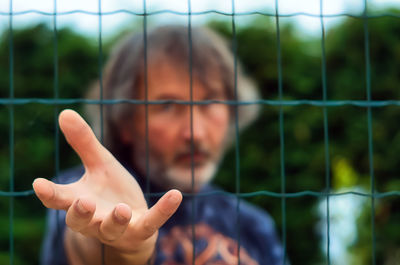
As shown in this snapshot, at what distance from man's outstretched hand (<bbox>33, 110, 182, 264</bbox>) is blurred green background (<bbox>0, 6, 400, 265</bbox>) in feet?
5.25

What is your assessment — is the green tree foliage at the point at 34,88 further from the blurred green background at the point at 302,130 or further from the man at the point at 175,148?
the man at the point at 175,148

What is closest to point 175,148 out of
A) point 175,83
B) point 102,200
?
point 175,83

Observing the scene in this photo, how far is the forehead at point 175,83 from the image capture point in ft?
4.63

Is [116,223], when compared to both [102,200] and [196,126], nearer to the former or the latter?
[102,200]

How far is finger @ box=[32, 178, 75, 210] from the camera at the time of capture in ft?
2.44

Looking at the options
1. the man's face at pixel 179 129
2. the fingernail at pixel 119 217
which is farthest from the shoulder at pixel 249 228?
the fingernail at pixel 119 217

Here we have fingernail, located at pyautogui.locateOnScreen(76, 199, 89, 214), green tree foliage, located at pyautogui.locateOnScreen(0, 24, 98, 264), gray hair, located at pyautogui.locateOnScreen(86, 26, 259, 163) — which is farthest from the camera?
green tree foliage, located at pyautogui.locateOnScreen(0, 24, 98, 264)

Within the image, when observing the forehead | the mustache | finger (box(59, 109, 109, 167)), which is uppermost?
the forehead

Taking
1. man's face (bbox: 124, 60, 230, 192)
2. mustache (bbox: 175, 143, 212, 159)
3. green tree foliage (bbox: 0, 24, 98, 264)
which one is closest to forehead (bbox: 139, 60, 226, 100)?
man's face (bbox: 124, 60, 230, 192)

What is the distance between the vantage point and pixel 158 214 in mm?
784

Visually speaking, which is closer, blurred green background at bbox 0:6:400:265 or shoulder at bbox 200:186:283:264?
shoulder at bbox 200:186:283:264

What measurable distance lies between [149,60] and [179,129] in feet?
0.67

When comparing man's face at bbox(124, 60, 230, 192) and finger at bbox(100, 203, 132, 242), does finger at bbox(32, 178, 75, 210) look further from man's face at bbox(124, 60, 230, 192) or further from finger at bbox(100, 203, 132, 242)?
man's face at bbox(124, 60, 230, 192)

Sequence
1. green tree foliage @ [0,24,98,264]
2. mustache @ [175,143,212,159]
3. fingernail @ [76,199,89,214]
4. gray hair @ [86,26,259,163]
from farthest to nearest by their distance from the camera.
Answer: green tree foliage @ [0,24,98,264], gray hair @ [86,26,259,163], mustache @ [175,143,212,159], fingernail @ [76,199,89,214]
